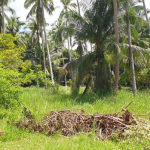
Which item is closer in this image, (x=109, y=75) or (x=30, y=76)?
(x=30, y=76)

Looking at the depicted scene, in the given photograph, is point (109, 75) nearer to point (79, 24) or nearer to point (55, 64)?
point (79, 24)

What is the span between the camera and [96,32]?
12180mm

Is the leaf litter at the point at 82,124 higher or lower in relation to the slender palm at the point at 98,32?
lower

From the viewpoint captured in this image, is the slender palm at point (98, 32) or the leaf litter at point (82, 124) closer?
the leaf litter at point (82, 124)

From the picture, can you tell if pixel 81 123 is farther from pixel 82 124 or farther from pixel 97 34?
pixel 97 34

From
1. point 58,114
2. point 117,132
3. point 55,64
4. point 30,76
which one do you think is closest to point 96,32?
point 30,76

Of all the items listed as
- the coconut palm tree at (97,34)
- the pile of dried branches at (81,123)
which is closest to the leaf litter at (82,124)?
the pile of dried branches at (81,123)

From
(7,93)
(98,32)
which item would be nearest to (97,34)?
(98,32)

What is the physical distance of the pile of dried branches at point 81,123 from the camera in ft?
16.3

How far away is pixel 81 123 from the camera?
538 centimetres

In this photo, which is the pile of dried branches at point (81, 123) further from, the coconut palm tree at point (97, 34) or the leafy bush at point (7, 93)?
the coconut palm tree at point (97, 34)

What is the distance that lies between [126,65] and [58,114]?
7824 mm

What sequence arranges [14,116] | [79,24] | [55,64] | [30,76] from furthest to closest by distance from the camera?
[55,64]
[79,24]
[30,76]
[14,116]

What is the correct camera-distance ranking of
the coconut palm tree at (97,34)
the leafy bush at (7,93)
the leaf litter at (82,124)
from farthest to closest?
the coconut palm tree at (97,34)
the leafy bush at (7,93)
the leaf litter at (82,124)
